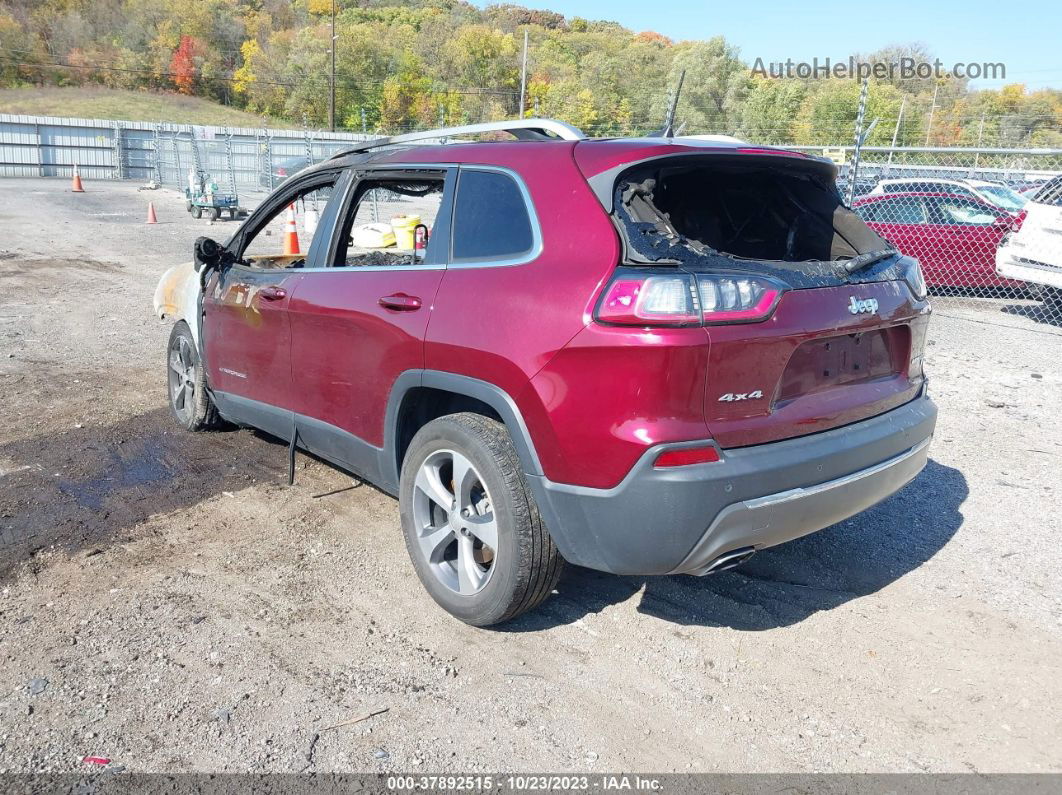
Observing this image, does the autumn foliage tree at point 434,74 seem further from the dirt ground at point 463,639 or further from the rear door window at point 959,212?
the dirt ground at point 463,639

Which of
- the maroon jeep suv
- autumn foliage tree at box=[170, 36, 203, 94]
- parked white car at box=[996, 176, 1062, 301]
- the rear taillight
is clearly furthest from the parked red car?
autumn foliage tree at box=[170, 36, 203, 94]

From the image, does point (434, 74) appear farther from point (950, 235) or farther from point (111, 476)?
point (111, 476)

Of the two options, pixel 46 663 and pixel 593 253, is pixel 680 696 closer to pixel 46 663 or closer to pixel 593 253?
pixel 593 253

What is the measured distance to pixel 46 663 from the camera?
9.93 ft

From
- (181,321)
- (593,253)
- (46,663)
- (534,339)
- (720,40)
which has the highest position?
(720,40)

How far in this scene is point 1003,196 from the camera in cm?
1541

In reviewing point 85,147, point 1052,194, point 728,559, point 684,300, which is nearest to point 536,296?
point 684,300

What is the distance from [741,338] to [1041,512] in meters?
2.94

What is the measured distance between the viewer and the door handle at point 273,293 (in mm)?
4223

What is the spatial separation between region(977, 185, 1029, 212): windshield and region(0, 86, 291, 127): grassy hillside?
65.6 metres

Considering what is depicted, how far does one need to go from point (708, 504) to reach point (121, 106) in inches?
3089

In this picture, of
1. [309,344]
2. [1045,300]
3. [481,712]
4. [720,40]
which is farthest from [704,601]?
[720,40]

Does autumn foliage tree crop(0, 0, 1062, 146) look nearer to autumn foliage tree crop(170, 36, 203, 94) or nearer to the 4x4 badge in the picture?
autumn foliage tree crop(170, 36, 203, 94)

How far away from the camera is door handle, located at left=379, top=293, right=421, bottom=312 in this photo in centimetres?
338
